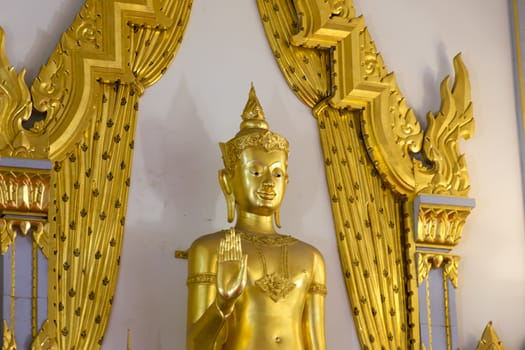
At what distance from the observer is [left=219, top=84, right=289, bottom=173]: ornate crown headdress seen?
4629mm

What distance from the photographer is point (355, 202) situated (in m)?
5.09

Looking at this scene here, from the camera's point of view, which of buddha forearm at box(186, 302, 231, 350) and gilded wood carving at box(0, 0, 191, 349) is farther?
gilded wood carving at box(0, 0, 191, 349)

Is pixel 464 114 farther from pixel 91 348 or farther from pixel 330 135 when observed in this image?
pixel 91 348

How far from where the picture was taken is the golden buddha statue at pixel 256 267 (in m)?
4.33

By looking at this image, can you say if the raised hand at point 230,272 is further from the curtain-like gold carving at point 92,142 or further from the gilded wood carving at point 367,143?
the gilded wood carving at point 367,143

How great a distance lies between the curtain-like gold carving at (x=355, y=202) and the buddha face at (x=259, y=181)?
0.50 meters

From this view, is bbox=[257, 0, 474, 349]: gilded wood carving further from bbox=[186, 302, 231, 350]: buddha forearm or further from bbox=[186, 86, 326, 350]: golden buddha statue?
bbox=[186, 302, 231, 350]: buddha forearm

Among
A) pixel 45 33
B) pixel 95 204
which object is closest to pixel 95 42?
pixel 45 33

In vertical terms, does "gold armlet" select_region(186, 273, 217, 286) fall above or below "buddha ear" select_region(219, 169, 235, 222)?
below

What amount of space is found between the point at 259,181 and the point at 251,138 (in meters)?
0.17

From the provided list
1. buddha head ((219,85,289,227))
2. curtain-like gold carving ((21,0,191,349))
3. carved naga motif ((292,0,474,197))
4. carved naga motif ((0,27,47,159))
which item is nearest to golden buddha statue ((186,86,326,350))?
buddha head ((219,85,289,227))

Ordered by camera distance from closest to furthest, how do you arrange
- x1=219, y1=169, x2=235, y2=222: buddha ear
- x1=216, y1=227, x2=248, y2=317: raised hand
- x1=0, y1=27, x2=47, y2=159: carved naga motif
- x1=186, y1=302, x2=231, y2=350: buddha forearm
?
x1=216, y1=227, x2=248, y2=317: raised hand < x1=186, y1=302, x2=231, y2=350: buddha forearm < x1=0, y1=27, x2=47, y2=159: carved naga motif < x1=219, y1=169, x2=235, y2=222: buddha ear

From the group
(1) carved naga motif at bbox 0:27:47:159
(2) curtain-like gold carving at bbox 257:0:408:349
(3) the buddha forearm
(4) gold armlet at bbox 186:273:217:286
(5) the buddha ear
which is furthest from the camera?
(2) curtain-like gold carving at bbox 257:0:408:349

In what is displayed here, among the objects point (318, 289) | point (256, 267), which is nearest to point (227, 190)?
point (256, 267)
